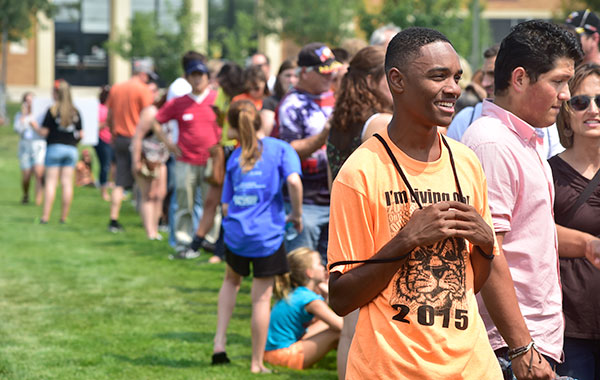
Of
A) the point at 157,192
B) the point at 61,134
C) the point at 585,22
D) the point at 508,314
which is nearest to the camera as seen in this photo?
the point at 508,314

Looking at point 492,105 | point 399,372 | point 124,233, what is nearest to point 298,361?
point 492,105

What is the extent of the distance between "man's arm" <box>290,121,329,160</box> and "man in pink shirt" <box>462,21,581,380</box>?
2.92 metres

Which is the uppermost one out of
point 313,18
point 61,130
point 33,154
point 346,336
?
point 313,18

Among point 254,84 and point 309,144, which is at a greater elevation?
point 254,84

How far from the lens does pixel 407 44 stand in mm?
3094

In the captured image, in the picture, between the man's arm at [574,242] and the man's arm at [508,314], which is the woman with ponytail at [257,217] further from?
the man's arm at [508,314]

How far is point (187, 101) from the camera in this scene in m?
11.8

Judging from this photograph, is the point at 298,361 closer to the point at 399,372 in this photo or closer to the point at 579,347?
the point at 579,347

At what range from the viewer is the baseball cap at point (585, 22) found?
676cm

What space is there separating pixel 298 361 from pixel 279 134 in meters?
1.79

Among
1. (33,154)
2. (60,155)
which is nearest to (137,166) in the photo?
(60,155)

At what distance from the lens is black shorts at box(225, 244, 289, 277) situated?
22.7ft

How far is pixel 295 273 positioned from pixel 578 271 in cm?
322

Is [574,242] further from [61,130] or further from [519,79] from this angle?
[61,130]
